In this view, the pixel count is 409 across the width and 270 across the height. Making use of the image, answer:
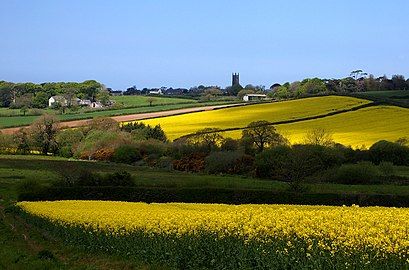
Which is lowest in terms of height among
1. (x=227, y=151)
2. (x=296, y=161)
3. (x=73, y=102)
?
(x=227, y=151)

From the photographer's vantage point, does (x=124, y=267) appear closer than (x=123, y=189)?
Yes

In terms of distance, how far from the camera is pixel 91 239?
25359 mm

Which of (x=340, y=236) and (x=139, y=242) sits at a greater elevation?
(x=340, y=236)

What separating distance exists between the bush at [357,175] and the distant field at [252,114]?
40.1m

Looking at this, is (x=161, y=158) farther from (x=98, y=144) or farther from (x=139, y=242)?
(x=139, y=242)

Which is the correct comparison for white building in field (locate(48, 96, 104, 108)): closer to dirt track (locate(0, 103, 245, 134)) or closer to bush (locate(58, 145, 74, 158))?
dirt track (locate(0, 103, 245, 134))

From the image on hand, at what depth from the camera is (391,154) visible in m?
68.8

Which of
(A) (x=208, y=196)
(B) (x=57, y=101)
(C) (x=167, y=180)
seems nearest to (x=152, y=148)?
(C) (x=167, y=180)

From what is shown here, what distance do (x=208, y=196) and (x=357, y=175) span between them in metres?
18.8

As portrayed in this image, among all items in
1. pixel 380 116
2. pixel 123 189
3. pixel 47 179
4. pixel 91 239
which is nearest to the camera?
pixel 91 239

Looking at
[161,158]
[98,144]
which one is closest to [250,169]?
[161,158]

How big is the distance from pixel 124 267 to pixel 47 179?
46084 millimetres

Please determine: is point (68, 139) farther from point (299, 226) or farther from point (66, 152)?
point (299, 226)

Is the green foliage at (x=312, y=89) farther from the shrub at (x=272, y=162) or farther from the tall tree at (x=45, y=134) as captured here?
the shrub at (x=272, y=162)
